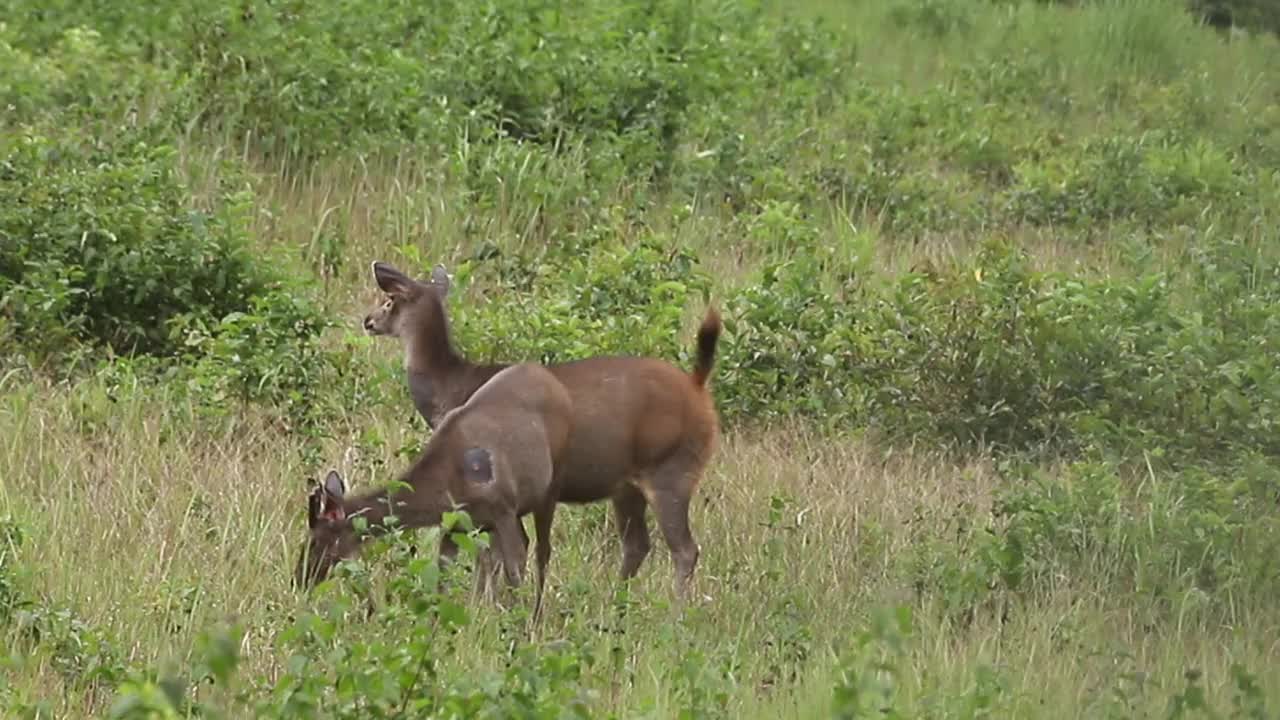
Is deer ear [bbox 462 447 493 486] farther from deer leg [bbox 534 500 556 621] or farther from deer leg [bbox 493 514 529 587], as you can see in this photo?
deer leg [bbox 534 500 556 621]

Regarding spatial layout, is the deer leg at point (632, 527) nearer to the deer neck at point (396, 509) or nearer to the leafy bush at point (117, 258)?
the deer neck at point (396, 509)

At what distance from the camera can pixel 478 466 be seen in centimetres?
853

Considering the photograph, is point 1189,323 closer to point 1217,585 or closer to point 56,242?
point 1217,585

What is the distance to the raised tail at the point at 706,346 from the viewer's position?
9.16 metres

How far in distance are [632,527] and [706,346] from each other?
0.75m

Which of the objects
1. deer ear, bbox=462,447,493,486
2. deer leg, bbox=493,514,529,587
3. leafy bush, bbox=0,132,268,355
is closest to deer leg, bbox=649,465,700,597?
deer leg, bbox=493,514,529,587

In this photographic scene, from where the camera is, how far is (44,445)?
391 inches

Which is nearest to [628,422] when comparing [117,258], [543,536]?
[543,536]

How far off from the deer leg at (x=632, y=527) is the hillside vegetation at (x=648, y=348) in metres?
0.09

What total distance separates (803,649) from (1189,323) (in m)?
3.61

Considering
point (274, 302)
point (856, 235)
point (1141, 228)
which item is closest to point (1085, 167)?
point (1141, 228)

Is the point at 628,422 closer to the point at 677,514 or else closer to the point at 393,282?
the point at 677,514

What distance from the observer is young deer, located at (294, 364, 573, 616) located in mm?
8469

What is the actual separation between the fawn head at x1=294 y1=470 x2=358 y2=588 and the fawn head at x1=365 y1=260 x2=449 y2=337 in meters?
1.38
